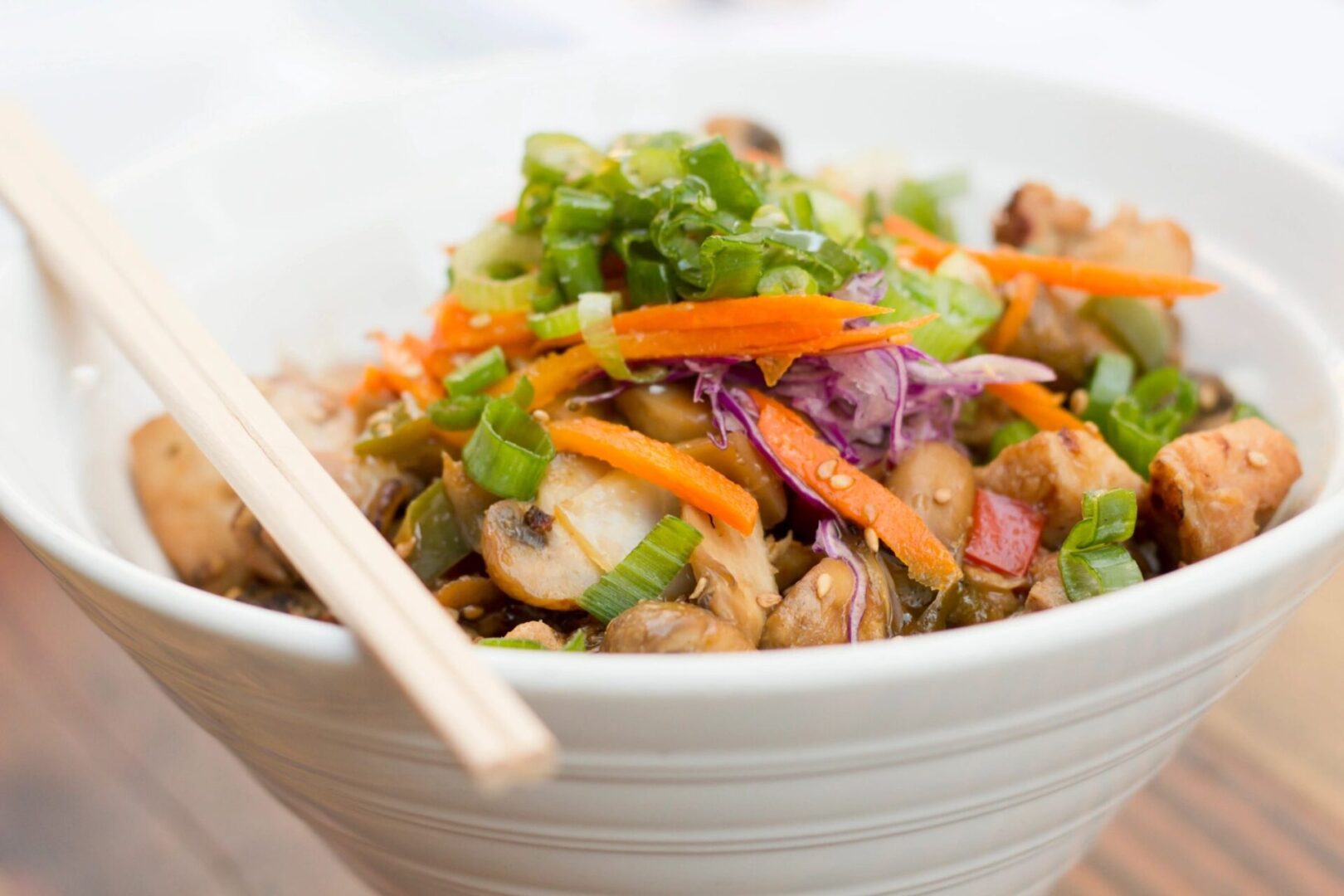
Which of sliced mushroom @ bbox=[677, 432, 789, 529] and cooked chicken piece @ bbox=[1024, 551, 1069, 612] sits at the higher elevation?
sliced mushroom @ bbox=[677, 432, 789, 529]

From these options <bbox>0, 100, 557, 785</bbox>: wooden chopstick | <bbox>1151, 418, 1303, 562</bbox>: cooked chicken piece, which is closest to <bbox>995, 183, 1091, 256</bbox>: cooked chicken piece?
<bbox>1151, 418, 1303, 562</bbox>: cooked chicken piece

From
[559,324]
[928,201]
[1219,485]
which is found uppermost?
[559,324]

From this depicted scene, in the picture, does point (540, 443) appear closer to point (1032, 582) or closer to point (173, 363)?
point (173, 363)

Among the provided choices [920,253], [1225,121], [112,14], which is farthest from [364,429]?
[112,14]

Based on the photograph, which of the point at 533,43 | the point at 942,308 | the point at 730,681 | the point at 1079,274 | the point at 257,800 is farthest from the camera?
the point at 533,43

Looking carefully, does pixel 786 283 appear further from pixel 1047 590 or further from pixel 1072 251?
pixel 1072 251

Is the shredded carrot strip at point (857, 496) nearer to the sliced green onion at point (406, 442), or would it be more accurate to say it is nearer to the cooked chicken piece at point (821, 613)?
the cooked chicken piece at point (821, 613)

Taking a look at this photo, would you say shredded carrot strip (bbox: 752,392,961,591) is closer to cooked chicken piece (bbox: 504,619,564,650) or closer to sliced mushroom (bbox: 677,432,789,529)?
sliced mushroom (bbox: 677,432,789,529)

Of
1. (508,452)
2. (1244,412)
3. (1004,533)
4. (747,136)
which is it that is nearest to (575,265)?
(508,452)
